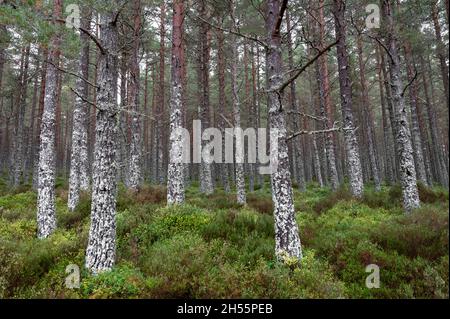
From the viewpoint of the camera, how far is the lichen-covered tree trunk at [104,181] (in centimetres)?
612

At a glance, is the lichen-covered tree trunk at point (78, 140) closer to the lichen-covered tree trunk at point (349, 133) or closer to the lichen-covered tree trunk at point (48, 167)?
the lichen-covered tree trunk at point (48, 167)

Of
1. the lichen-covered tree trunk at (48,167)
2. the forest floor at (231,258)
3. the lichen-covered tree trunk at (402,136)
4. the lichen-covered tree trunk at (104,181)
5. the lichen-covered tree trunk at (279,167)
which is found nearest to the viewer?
the forest floor at (231,258)

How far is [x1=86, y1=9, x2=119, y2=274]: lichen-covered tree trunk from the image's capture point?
612 centimetres

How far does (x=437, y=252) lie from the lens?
19.8ft

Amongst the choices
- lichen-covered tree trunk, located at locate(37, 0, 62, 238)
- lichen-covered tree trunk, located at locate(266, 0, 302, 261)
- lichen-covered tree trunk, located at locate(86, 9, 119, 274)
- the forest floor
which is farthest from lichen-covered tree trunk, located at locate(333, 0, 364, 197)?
lichen-covered tree trunk, located at locate(37, 0, 62, 238)

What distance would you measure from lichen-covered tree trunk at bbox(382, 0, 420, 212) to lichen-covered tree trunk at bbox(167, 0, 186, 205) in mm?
7394

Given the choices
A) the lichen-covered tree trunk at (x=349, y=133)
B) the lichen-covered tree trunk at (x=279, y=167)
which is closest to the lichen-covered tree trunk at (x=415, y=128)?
the lichen-covered tree trunk at (x=349, y=133)

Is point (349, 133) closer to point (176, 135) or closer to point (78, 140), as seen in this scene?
point (176, 135)

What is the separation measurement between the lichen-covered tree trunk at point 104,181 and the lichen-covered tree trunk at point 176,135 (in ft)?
13.7

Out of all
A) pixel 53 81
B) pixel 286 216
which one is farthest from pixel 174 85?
pixel 286 216

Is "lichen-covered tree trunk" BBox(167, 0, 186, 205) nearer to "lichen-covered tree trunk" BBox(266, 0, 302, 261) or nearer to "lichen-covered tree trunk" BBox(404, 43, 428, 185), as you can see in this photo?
"lichen-covered tree trunk" BBox(266, 0, 302, 261)

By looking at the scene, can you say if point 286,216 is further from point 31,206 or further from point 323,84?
point 323,84
